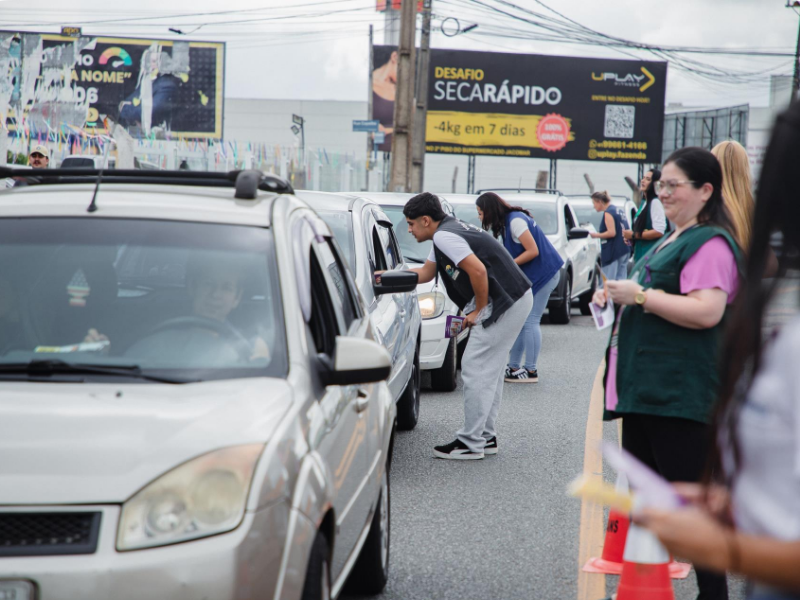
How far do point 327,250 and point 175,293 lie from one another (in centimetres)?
89

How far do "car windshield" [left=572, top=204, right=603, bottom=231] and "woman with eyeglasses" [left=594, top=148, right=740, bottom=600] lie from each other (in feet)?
52.6

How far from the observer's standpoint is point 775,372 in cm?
152

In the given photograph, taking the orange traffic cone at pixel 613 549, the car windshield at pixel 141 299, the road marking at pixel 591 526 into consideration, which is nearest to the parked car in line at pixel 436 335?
the road marking at pixel 591 526

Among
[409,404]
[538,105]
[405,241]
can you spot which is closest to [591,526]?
[409,404]

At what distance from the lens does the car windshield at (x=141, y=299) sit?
327 centimetres

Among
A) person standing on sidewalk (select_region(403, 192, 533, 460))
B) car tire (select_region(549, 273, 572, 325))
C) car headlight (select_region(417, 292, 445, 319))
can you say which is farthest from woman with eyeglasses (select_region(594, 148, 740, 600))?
car tire (select_region(549, 273, 572, 325))

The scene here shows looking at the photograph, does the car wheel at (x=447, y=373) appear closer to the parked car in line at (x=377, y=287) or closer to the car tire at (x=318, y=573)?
the parked car in line at (x=377, y=287)

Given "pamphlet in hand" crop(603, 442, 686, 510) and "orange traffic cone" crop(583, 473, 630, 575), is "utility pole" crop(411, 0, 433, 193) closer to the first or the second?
"orange traffic cone" crop(583, 473, 630, 575)

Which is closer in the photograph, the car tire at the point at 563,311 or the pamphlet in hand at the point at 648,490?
the pamphlet in hand at the point at 648,490

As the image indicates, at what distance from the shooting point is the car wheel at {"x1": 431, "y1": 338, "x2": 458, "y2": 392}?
959 cm

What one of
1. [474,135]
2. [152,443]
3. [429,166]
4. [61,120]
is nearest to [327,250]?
[152,443]

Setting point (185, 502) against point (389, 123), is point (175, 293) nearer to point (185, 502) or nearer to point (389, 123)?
point (185, 502)

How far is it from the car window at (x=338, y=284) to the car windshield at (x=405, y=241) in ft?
19.7

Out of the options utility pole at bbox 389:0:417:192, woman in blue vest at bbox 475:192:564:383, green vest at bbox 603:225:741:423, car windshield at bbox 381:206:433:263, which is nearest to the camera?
green vest at bbox 603:225:741:423
